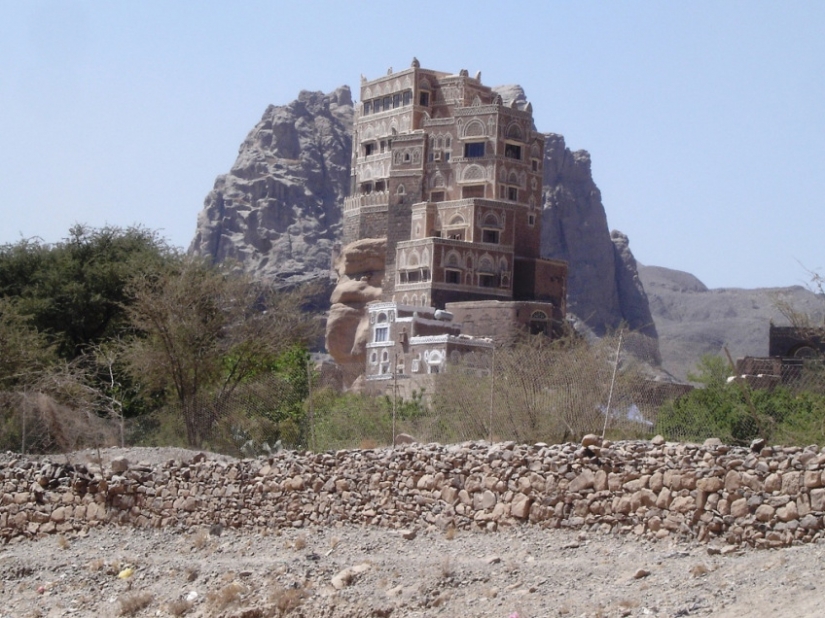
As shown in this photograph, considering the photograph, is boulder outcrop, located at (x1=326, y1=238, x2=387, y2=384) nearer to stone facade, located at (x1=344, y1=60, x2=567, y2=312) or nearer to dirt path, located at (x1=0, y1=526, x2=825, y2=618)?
stone facade, located at (x1=344, y1=60, x2=567, y2=312)

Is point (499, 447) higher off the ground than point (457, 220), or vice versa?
point (457, 220)

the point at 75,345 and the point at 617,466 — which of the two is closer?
the point at 617,466

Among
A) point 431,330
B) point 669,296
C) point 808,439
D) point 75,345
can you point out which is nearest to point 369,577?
point 808,439

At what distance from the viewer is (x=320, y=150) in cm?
15688

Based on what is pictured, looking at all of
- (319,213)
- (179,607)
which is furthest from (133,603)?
(319,213)

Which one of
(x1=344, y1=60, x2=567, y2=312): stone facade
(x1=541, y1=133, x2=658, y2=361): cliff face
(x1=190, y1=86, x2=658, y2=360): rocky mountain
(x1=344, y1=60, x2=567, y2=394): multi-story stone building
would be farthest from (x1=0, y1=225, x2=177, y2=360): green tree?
(x1=541, y1=133, x2=658, y2=361): cliff face

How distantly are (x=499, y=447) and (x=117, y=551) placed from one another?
23.1 feet

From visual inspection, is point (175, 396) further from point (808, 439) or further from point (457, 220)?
point (457, 220)

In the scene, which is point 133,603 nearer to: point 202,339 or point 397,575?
point 397,575

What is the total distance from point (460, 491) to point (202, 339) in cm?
1357

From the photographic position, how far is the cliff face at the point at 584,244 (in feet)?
488

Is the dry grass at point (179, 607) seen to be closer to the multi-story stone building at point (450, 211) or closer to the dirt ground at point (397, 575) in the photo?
the dirt ground at point (397, 575)

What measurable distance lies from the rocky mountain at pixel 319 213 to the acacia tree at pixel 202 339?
108211 mm

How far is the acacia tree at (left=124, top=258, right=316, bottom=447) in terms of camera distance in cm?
2936
